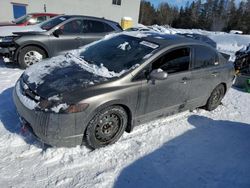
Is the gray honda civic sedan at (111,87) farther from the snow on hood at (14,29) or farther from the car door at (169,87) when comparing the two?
the snow on hood at (14,29)

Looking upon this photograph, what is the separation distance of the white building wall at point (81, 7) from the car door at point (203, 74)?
57.3ft

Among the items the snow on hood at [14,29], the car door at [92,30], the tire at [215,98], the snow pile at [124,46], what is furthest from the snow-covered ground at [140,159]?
the car door at [92,30]

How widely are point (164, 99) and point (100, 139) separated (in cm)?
130

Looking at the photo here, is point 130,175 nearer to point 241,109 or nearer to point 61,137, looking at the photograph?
point 61,137

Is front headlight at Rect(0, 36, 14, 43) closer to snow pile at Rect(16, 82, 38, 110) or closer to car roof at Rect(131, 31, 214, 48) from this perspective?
snow pile at Rect(16, 82, 38, 110)

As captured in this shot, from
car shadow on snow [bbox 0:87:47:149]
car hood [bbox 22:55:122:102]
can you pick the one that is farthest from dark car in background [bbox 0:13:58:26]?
car hood [bbox 22:55:122:102]

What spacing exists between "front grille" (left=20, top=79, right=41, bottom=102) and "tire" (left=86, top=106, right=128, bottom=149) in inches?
30.1

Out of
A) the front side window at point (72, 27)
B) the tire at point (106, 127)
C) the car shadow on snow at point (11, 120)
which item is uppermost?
the front side window at point (72, 27)

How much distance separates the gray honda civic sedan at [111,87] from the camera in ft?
10.6

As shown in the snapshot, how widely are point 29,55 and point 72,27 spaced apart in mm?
1531

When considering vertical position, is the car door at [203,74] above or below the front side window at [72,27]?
below

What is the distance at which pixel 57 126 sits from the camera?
319 centimetres

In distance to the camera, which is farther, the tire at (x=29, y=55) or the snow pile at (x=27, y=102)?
the tire at (x=29, y=55)

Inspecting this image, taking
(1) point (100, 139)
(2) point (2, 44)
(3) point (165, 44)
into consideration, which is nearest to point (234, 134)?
(3) point (165, 44)
